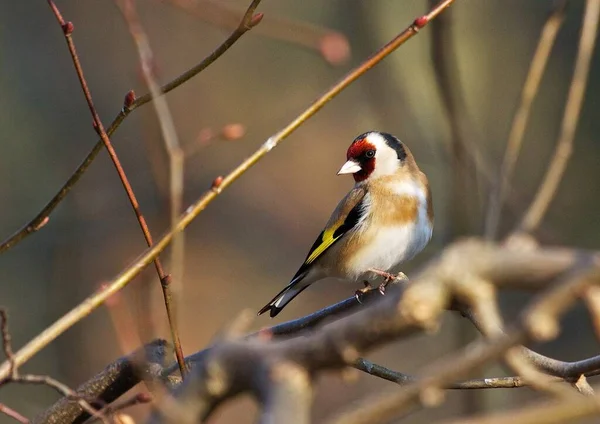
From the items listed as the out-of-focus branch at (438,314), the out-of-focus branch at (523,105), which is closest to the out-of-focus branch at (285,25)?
the out-of-focus branch at (523,105)

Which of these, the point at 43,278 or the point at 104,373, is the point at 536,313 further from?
the point at 43,278

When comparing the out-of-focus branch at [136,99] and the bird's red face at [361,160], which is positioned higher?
the bird's red face at [361,160]

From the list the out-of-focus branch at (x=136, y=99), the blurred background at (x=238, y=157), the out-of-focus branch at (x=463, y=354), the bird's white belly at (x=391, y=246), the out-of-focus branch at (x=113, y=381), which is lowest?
the out-of-focus branch at (x=463, y=354)

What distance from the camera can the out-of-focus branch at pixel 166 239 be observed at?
156 centimetres

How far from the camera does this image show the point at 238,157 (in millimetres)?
10078

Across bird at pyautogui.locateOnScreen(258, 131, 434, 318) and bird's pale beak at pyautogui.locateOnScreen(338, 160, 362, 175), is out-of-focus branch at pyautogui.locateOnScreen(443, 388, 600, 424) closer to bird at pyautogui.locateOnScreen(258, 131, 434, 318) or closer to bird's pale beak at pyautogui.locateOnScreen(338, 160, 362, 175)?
bird at pyautogui.locateOnScreen(258, 131, 434, 318)

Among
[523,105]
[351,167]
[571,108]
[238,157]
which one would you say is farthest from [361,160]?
[238,157]

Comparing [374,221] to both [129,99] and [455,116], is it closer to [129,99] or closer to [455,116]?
[455,116]

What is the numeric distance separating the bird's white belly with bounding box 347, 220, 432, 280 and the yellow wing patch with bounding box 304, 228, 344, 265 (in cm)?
17

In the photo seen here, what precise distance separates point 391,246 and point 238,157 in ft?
21.8

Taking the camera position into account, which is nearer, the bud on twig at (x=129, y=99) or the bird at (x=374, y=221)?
the bud on twig at (x=129, y=99)

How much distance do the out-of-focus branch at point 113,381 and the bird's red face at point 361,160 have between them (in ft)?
6.22

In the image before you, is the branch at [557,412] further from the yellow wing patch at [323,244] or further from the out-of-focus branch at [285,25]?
the yellow wing patch at [323,244]

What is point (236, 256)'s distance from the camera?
9289mm
